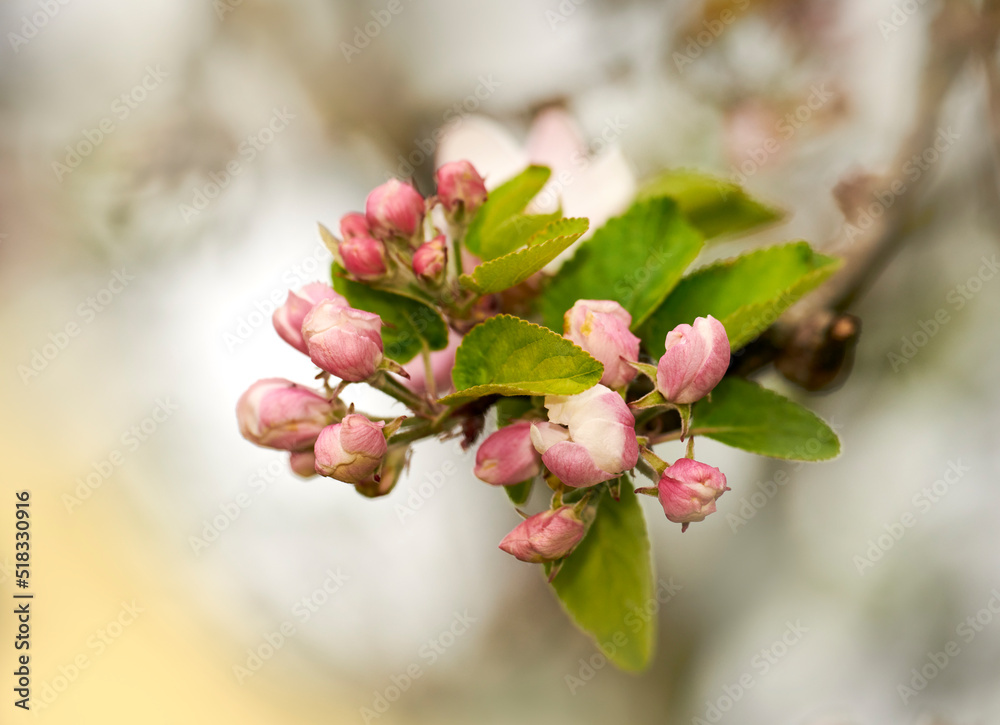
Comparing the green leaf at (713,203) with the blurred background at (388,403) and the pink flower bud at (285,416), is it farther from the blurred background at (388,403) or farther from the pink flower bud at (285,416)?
the blurred background at (388,403)

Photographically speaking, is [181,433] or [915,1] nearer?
[915,1]

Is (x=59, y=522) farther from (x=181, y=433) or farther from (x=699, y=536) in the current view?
(x=699, y=536)

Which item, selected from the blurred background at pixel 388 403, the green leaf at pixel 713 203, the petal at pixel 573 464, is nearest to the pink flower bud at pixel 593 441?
the petal at pixel 573 464

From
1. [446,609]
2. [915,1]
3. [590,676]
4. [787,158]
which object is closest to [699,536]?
[590,676]

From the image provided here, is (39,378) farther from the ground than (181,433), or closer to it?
farther from the ground

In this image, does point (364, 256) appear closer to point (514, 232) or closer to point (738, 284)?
point (514, 232)

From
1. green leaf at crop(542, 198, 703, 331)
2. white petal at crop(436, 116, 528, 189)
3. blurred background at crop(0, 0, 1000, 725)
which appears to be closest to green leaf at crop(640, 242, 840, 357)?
green leaf at crop(542, 198, 703, 331)

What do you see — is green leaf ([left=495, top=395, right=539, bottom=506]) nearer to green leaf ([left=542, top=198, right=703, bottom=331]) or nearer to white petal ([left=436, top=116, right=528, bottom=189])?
green leaf ([left=542, top=198, right=703, bottom=331])
